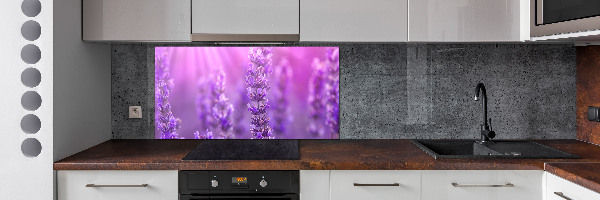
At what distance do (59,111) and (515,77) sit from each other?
231cm

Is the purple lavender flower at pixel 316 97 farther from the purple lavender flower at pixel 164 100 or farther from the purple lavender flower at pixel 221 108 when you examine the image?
the purple lavender flower at pixel 164 100

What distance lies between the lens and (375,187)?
85.6 inches

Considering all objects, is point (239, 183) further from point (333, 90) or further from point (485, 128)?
point (485, 128)

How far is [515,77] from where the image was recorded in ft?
9.35

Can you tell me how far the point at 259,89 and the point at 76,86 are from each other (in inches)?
36.6

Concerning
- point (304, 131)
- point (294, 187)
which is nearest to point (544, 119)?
point (304, 131)

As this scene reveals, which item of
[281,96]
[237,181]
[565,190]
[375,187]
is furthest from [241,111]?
[565,190]

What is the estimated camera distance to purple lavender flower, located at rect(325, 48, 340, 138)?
284 cm

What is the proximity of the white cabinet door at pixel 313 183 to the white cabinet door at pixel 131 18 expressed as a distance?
3.00ft

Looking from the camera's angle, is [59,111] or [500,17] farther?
[500,17]

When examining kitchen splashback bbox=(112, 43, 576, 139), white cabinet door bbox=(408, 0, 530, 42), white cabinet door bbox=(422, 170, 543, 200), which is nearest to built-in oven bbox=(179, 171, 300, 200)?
white cabinet door bbox=(422, 170, 543, 200)
